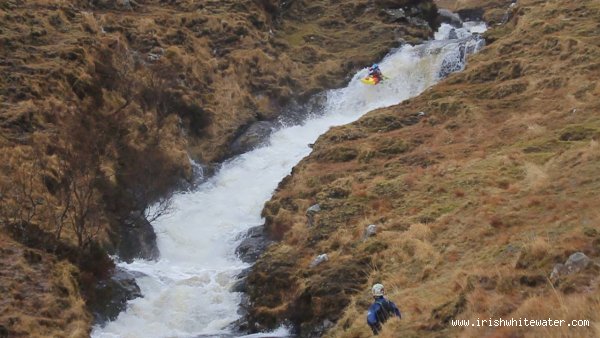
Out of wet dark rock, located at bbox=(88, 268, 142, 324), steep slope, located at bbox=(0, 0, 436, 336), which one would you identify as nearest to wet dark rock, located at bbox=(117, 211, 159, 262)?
steep slope, located at bbox=(0, 0, 436, 336)

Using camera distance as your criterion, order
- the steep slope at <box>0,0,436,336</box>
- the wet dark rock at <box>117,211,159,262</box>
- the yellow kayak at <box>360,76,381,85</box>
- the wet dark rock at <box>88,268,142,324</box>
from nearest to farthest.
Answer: the wet dark rock at <box>88,268,142,324</box>
the steep slope at <box>0,0,436,336</box>
the wet dark rock at <box>117,211,159,262</box>
the yellow kayak at <box>360,76,381,85</box>

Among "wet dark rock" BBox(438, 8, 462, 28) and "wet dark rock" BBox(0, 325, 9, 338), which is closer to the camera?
"wet dark rock" BBox(0, 325, 9, 338)

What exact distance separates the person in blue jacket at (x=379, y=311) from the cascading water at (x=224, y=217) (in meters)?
6.63

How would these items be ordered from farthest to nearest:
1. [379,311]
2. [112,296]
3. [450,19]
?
[450,19], [112,296], [379,311]

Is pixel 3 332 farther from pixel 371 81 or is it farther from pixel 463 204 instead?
pixel 371 81

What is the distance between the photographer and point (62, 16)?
112 ft

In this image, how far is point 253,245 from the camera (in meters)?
25.1

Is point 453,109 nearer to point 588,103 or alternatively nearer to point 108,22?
point 588,103

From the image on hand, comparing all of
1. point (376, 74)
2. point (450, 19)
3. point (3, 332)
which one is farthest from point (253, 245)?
point (450, 19)

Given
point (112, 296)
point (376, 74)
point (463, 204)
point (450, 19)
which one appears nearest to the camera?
point (463, 204)

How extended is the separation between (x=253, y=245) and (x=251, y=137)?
12263 mm

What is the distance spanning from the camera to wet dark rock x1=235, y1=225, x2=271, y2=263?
24328 mm

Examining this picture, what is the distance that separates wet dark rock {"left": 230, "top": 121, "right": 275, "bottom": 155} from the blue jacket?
77.3 ft

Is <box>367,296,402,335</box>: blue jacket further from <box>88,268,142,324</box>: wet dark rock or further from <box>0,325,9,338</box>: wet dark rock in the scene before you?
<box>88,268,142,324</box>: wet dark rock
